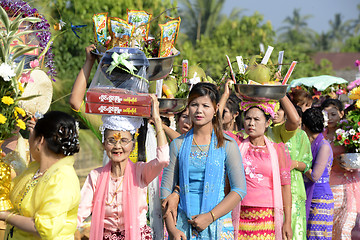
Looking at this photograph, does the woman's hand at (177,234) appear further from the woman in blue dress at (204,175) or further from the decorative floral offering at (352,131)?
the decorative floral offering at (352,131)

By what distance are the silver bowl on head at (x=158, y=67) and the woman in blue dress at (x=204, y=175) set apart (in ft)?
1.14

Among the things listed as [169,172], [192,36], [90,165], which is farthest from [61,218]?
[192,36]

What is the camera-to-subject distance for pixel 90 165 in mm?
14578

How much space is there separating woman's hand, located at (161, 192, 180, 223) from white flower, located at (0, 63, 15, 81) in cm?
153

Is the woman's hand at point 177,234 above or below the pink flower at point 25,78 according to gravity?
below

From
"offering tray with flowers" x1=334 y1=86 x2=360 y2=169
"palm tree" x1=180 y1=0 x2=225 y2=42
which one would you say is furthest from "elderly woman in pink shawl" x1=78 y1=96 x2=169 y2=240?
"palm tree" x1=180 y1=0 x2=225 y2=42

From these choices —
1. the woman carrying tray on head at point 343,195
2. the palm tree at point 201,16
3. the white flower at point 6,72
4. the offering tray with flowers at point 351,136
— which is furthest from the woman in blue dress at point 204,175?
the palm tree at point 201,16

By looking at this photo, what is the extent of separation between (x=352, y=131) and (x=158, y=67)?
354 cm

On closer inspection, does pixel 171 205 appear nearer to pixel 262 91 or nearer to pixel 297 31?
pixel 262 91

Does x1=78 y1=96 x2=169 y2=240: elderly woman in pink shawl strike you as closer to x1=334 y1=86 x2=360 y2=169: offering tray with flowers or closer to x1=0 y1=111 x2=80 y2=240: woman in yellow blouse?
x1=0 y1=111 x2=80 y2=240: woman in yellow blouse

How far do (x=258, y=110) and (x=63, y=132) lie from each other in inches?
90.8

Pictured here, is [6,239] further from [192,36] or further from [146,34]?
[192,36]

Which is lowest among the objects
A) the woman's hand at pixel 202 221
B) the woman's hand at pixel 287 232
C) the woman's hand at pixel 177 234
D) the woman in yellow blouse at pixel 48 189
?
the woman's hand at pixel 287 232

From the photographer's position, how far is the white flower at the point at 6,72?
3588 mm
